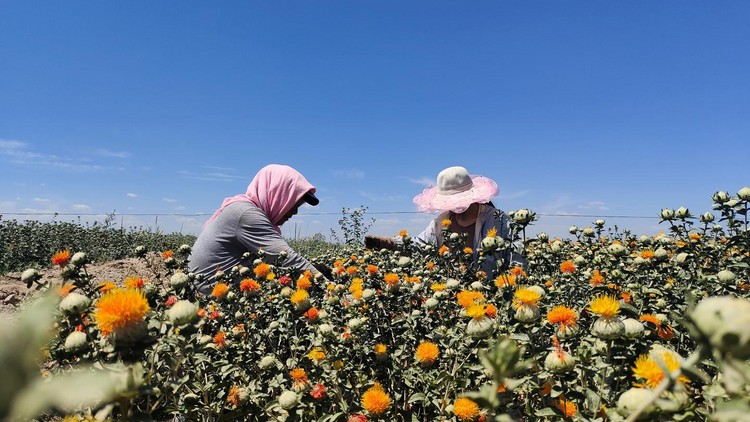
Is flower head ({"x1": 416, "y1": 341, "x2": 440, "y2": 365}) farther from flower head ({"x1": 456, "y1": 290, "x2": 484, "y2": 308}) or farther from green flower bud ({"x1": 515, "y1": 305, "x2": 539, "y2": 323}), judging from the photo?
green flower bud ({"x1": 515, "y1": 305, "x2": 539, "y2": 323})

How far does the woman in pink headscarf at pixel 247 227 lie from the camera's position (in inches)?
169

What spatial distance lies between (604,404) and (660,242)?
2406 mm

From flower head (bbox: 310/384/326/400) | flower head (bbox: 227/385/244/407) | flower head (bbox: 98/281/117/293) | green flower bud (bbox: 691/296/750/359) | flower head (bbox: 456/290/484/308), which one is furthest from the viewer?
Answer: flower head (bbox: 456/290/484/308)

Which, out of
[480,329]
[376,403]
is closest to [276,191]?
[376,403]

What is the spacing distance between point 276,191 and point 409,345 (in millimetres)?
3233

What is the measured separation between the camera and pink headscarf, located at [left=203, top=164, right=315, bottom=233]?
4891 mm

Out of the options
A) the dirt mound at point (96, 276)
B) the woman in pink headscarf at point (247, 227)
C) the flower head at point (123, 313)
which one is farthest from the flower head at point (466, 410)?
the dirt mound at point (96, 276)

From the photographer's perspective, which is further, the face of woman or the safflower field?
the face of woman

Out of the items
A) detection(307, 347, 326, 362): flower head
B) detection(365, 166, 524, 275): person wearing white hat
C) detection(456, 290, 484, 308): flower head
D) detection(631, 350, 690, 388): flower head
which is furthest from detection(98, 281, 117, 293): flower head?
detection(365, 166, 524, 275): person wearing white hat

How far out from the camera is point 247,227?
4.38 m

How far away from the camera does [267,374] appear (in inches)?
79.6

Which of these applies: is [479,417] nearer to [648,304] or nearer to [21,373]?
[648,304]

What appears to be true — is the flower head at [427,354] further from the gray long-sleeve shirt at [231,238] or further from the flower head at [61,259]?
the gray long-sleeve shirt at [231,238]

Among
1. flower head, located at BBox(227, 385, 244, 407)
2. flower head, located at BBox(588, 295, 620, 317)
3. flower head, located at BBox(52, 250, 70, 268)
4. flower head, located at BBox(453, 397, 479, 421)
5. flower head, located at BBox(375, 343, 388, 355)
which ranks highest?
flower head, located at BBox(52, 250, 70, 268)
